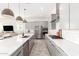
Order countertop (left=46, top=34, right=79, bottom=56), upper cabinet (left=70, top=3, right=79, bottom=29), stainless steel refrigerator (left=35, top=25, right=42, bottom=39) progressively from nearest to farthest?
countertop (left=46, top=34, right=79, bottom=56)
upper cabinet (left=70, top=3, right=79, bottom=29)
stainless steel refrigerator (left=35, top=25, right=42, bottom=39)

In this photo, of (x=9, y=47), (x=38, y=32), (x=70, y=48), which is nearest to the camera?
(x=70, y=48)

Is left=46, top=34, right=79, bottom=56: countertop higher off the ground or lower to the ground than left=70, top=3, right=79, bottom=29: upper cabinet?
lower

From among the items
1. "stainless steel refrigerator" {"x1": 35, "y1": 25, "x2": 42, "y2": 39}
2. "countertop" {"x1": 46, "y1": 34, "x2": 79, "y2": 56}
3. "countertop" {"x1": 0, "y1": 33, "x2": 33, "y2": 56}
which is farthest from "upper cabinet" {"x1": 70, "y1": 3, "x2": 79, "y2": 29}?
"stainless steel refrigerator" {"x1": 35, "y1": 25, "x2": 42, "y2": 39}

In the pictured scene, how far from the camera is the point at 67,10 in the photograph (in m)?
3.89

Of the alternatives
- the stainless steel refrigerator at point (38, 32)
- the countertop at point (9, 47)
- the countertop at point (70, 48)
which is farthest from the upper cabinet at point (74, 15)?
the stainless steel refrigerator at point (38, 32)

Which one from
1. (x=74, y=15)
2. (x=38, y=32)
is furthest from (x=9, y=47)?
(x=38, y=32)

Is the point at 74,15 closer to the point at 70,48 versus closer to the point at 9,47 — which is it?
the point at 70,48

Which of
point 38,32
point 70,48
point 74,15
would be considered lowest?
point 38,32

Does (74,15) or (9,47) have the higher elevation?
(74,15)

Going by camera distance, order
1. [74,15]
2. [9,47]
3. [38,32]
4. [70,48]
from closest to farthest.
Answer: [70,48]
[9,47]
[74,15]
[38,32]

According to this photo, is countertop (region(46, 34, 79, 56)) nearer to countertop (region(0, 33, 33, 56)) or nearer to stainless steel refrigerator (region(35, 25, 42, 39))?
countertop (region(0, 33, 33, 56))

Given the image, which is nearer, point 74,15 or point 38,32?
point 74,15

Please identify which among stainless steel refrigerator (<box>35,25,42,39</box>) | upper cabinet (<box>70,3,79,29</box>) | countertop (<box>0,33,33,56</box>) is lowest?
stainless steel refrigerator (<box>35,25,42,39</box>)

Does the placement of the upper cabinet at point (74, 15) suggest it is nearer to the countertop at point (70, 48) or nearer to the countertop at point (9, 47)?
the countertop at point (70, 48)
